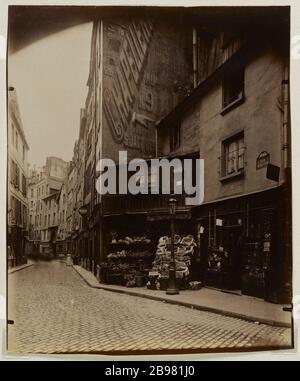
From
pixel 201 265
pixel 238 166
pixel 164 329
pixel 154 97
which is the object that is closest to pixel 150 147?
pixel 154 97

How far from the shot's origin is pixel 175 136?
18.0 ft

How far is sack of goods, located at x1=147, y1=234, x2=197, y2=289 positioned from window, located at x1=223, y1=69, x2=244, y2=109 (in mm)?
1582

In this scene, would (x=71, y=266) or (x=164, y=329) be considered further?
(x=71, y=266)

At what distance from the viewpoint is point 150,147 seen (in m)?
5.43

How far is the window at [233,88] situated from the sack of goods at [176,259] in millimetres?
1582

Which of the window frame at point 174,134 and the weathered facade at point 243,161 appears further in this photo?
the window frame at point 174,134

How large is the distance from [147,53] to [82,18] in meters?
0.79

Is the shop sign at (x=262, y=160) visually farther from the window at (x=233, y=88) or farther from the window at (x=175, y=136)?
the window at (x=175, y=136)

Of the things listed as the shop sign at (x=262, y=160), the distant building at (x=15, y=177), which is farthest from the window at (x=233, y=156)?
the distant building at (x=15, y=177)

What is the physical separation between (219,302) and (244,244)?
2.25 feet

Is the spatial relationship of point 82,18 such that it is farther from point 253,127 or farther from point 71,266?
point 71,266

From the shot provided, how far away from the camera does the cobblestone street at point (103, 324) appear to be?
505 cm

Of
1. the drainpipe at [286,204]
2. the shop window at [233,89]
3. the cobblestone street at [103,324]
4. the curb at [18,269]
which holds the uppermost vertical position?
the shop window at [233,89]

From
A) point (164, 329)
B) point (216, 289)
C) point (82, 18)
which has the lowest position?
point (164, 329)
